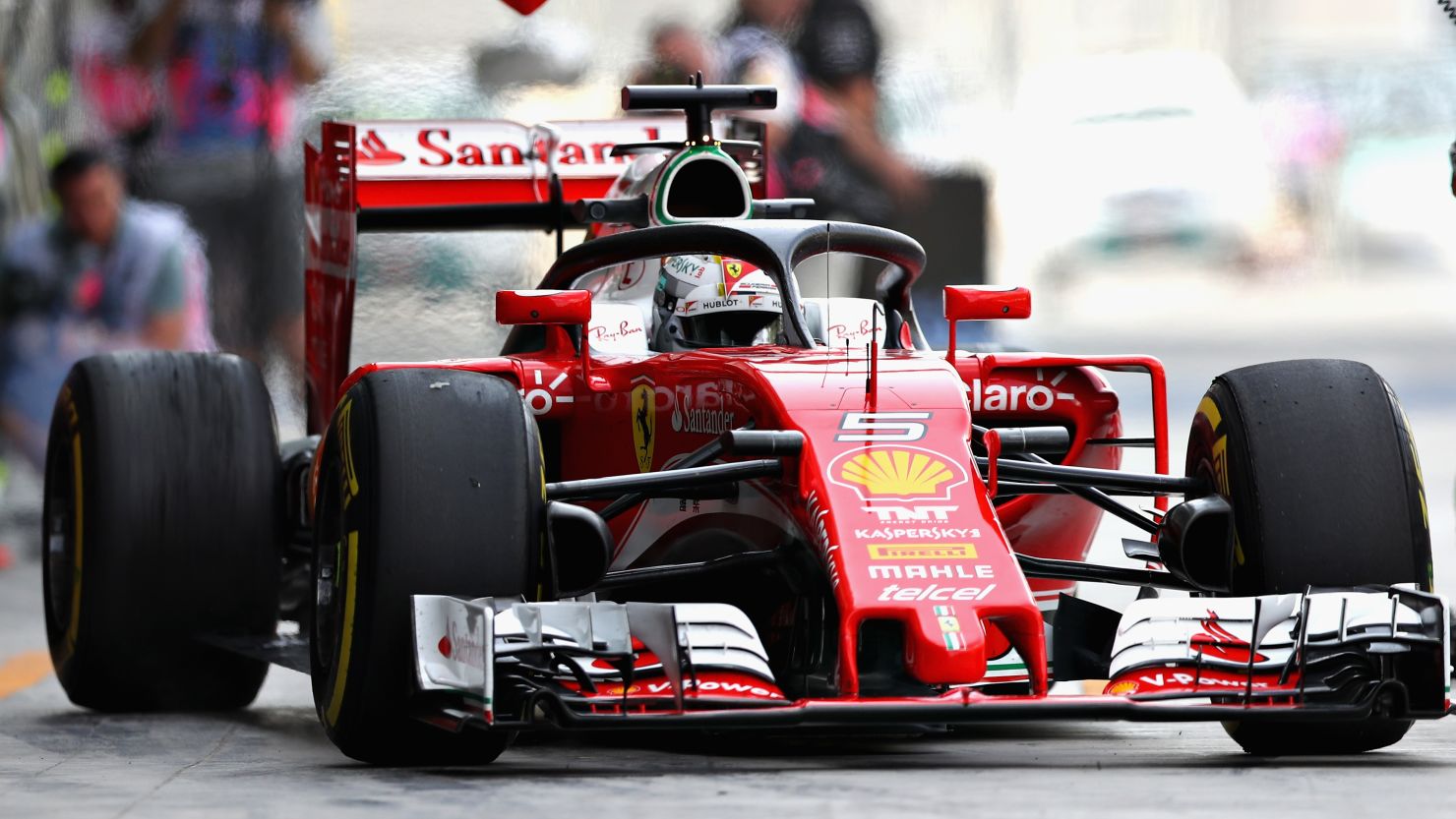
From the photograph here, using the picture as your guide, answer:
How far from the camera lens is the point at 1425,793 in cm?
545

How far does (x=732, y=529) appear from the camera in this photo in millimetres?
6586

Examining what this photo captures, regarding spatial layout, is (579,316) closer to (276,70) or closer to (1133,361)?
(1133,361)

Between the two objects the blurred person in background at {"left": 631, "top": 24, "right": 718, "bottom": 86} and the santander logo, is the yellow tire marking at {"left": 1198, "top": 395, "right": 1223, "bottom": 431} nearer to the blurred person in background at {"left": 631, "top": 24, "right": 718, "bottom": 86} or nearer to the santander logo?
the santander logo

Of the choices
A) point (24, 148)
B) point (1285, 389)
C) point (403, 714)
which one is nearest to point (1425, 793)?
point (1285, 389)

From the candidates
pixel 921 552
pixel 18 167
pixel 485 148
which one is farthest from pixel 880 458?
pixel 18 167

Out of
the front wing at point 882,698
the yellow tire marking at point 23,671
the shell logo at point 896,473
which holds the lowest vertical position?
the yellow tire marking at point 23,671

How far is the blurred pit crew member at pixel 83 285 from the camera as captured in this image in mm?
13539

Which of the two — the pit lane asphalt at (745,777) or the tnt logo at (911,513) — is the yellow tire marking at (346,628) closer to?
the pit lane asphalt at (745,777)

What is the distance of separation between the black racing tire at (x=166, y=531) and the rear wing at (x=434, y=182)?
83cm

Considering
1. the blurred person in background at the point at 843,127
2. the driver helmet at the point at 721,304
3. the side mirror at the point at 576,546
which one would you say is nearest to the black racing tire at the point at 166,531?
the driver helmet at the point at 721,304

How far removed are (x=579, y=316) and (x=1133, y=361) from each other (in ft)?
4.70

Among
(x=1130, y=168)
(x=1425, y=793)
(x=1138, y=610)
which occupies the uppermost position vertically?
(x=1130, y=168)

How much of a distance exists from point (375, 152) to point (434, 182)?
0.75 feet

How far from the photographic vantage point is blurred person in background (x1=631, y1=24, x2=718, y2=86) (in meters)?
13.7
